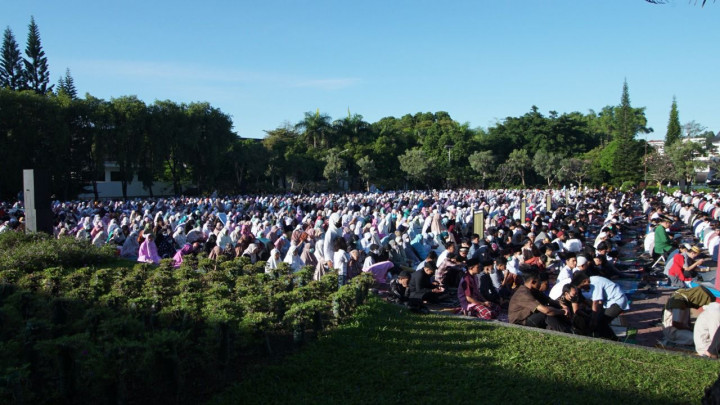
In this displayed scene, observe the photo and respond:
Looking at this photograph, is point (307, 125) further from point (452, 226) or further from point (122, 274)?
point (122, 274)

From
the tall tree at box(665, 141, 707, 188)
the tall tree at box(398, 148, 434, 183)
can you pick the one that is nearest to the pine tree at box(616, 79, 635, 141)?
the tall tree at box(665, 141, 707, 188)

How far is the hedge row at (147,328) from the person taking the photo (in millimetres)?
Answer: 4262

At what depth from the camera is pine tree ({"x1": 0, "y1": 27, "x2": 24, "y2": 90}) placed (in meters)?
42.8

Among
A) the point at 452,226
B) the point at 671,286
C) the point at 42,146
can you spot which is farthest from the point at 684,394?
the point at 42,146

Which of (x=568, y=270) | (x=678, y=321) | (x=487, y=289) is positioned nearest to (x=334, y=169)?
(x=487, y=289)

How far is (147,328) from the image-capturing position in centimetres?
575

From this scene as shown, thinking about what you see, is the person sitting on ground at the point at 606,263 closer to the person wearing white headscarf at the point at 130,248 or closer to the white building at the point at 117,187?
the person wearing white headscarf at the point at 130,248

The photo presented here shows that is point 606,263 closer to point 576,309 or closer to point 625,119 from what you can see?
point 576,309

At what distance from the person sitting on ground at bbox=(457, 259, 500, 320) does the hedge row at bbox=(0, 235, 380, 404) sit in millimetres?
1551

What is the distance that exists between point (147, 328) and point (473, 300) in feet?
15.7

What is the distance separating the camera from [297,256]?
10.3 m

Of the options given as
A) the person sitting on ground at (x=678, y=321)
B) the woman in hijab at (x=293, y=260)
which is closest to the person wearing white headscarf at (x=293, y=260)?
the woman in hijab at (x=293, y=260)

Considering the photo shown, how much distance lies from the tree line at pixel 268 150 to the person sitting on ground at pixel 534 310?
32.4 meters

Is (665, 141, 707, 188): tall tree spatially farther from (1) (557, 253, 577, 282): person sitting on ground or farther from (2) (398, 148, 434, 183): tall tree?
(1) (557, 253, 577, 282): person sitting on ground
